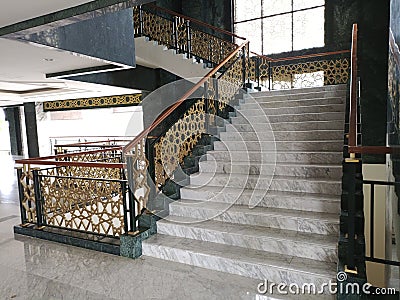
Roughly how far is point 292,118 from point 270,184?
149 cm

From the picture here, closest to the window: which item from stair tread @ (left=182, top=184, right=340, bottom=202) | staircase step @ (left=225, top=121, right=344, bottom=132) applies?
staircase step @ (left=225, top=121, right=344, bottom=132)

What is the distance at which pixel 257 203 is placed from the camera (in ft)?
11.6

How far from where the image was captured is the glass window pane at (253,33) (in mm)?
9070

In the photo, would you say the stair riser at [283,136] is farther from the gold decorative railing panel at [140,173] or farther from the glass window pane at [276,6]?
the glass window pane at [276,6]

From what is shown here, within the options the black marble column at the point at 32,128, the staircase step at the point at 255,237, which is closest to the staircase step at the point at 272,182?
the staircase step at the point at 255,237

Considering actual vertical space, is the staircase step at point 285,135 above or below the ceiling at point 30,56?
below

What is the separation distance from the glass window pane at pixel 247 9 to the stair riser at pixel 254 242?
295 inches

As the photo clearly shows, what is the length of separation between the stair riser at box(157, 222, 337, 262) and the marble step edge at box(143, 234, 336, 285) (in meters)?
0.05

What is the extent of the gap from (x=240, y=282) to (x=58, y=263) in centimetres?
191

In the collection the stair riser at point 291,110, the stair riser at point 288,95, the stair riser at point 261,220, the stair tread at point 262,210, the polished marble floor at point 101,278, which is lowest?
the polished marble floor at point 101,278

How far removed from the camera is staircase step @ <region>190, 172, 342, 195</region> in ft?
11.2

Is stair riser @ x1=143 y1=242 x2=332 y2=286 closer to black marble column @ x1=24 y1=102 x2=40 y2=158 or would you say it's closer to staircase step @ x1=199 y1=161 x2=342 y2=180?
staircase step @ x1=199 y1=161 x2=342 y2=180

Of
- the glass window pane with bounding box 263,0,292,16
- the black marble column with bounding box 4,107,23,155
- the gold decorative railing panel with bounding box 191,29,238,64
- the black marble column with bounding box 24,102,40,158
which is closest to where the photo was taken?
the gold decorative railing panel with bounding box 191,29,238,64

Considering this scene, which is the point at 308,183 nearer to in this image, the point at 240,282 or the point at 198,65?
the point at 240,282
